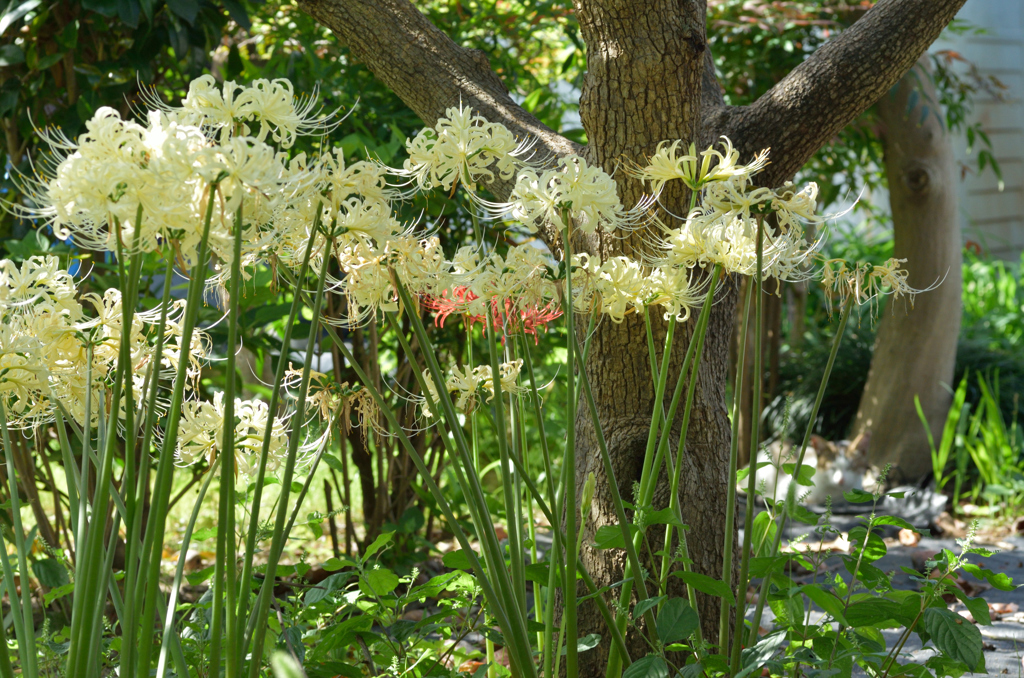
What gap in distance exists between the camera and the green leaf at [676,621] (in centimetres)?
110

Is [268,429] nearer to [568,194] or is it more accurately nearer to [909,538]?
[568,194]

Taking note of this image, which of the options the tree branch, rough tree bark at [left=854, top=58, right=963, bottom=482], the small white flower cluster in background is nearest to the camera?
the small white flower cluster in background

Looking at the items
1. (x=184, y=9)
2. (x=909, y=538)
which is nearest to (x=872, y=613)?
(x=184, y=9)

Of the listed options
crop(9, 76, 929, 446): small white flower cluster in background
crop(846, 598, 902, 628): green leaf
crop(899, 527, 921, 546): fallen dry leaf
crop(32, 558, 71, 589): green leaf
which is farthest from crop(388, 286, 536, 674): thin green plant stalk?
crop(899, 527, 921, 546): fallen dry leaf

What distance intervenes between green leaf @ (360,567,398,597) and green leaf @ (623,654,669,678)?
440 mm

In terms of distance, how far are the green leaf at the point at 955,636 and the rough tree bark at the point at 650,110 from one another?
50cm

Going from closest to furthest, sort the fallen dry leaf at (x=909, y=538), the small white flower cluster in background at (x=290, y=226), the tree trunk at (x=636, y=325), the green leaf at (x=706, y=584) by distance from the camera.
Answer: the small white flower cluster in background at (x=290, y=226)
the green leaf at (x=706, y=584)
the tree trunk at (x=636, y=325)
the fallen dry leaf at (x=909, y=538)

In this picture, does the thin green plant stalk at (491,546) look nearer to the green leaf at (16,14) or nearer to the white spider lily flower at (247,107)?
the white spider lily flower at (247,107)

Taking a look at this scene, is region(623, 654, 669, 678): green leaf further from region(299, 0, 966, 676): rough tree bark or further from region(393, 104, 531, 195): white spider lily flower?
region(393, 104, 531, 195): white spider lily flower

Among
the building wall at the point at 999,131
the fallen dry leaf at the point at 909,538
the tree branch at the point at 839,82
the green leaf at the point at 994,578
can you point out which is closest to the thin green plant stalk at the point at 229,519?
the green leaf at the point at 994,578

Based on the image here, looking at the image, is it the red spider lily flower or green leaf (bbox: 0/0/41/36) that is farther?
green leaf (bbox: 0/0/41/36)

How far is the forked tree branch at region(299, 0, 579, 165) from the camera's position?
181 cm

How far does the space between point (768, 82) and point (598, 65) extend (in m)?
2.63

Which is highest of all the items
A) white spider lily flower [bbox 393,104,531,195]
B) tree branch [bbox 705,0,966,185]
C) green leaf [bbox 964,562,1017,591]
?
tree branch [bbox 705,0,966,185]
